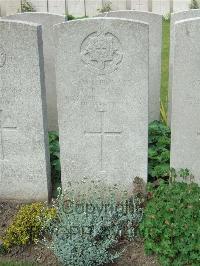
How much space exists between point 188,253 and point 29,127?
6.27 feet

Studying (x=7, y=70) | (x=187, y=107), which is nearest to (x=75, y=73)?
(x=7, y=70)

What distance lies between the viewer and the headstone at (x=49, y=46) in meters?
6.23

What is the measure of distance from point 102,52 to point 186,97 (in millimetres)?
873

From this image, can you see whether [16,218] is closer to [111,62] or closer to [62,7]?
[111,62]

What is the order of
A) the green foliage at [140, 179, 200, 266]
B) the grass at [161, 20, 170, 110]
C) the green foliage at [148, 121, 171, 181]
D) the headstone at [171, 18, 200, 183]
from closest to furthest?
the green foliage at [140, 179, 200, 266], the headstone at [171, 18, 200, 183], the green foliage at [148, 121, 171, 181], the grass at [161, 20, 170, 110]

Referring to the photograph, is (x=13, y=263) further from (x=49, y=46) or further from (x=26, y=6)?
(x=26, y=6)

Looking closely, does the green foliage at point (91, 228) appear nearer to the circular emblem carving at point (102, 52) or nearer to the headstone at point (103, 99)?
the headstone at point (103, 99)

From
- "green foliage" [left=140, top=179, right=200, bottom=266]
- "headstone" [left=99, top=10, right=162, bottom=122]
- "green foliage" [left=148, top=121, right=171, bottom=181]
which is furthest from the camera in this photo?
"headstone" [left=99, top=10, right=162, bottom=122]

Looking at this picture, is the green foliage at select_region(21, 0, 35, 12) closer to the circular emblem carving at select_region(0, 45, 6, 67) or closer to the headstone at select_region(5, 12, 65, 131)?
the headstone at select_region(5, 12, 65, 131)

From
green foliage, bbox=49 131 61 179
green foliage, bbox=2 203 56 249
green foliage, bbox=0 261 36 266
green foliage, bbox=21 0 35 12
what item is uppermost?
green foliage, bbox=21 0 35 12

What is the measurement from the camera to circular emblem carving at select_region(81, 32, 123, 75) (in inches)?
175

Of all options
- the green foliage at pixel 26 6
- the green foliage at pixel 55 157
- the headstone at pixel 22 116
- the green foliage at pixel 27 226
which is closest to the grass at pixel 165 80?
the green foliage at pixel 27 226

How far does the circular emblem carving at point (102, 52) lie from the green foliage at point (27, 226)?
1384 mm

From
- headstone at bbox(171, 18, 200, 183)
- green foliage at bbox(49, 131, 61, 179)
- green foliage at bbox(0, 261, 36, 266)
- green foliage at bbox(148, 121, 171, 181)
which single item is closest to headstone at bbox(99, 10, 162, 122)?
green foliage at bbox(148, 121, 171, 181)
